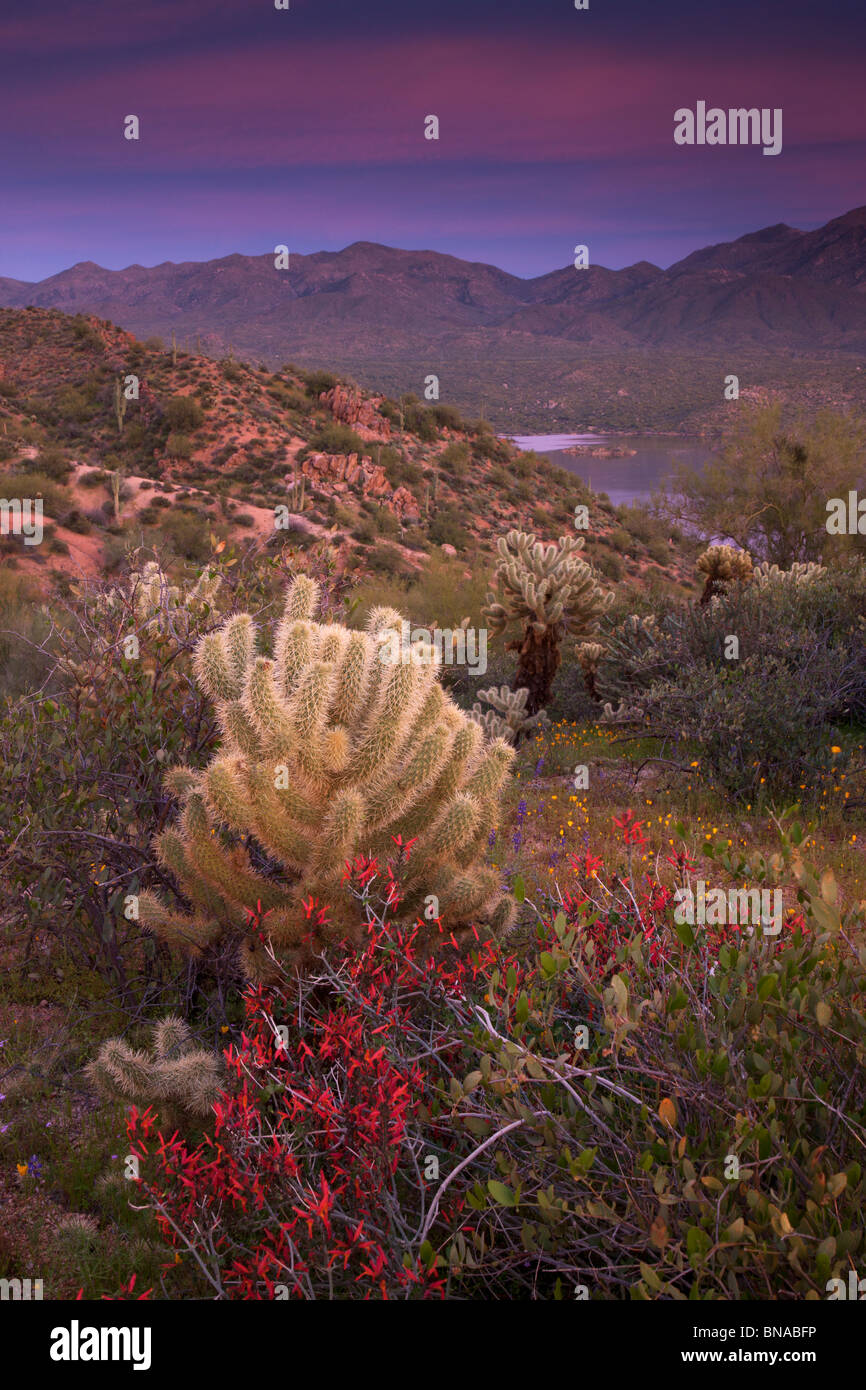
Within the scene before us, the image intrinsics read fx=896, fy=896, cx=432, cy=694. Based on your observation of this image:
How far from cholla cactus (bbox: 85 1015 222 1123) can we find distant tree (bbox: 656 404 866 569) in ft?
57.3

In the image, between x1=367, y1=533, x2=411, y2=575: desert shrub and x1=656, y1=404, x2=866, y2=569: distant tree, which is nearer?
x1=656, y1=404, x2=866, y2=569: distant tree

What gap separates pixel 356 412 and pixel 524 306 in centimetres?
14351

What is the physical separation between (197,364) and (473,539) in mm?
17518

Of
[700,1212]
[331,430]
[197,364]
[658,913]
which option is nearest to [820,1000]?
[700,1212]

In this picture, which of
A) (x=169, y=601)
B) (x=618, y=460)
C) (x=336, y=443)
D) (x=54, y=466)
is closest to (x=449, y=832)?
(x=169, y=601)

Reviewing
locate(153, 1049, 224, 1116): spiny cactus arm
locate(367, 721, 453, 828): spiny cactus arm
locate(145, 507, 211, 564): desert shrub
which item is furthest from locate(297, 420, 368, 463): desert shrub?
locate(153, 1049, 224, 1116): spiny cactus arm

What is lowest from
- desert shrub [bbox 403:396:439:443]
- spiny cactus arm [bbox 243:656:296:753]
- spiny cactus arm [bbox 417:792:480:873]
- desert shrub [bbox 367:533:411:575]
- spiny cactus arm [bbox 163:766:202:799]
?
spiny cactus arm [bbox 417:792:480:873]

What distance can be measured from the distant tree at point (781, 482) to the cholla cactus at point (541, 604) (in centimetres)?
1048

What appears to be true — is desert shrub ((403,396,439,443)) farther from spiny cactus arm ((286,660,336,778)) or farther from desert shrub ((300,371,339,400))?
spiny cactus arm ((286,660,336,778))

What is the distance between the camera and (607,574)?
1089 inches

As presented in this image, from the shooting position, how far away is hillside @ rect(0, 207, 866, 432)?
215 feet

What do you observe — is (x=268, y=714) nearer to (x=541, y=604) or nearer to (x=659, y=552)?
(x=541, y=604)

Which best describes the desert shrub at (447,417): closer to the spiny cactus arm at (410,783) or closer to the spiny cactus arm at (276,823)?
the spiny cactus arm at (410,783)

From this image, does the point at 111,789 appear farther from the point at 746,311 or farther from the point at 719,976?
the point at 746,311
